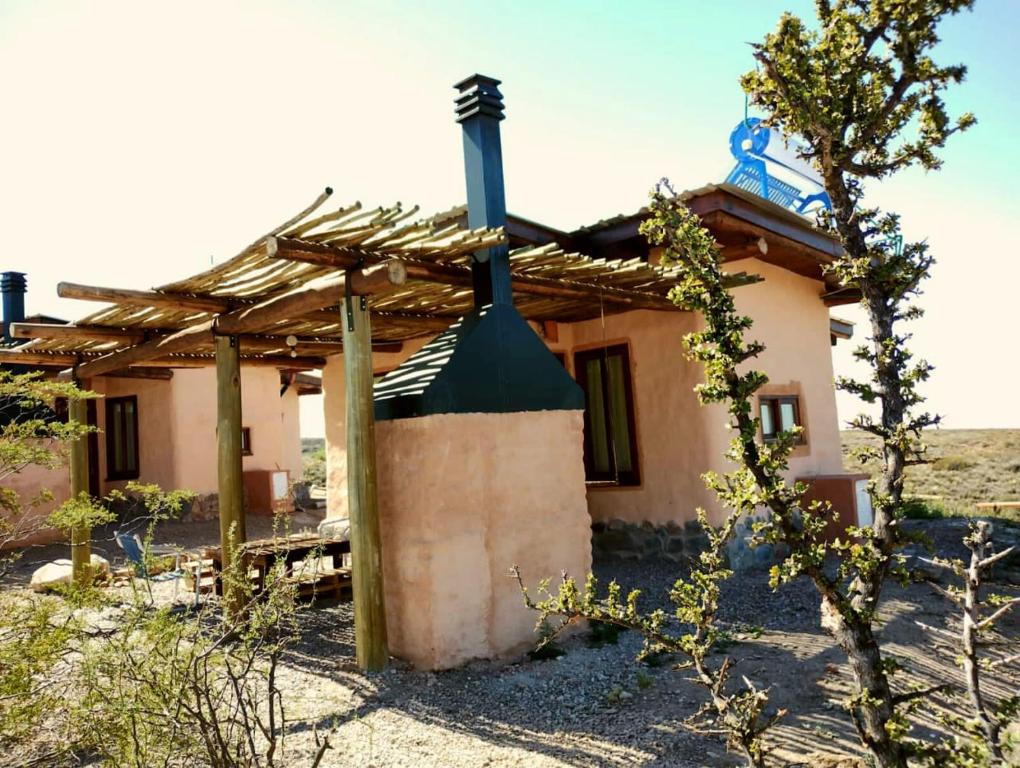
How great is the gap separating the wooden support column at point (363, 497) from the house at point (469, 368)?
0.01m

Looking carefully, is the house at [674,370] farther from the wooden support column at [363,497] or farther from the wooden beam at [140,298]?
the wooden support column at [363,497]

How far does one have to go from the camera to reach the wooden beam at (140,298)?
18.6 ft

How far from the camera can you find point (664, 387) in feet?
28.1

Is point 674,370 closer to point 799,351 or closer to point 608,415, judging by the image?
point 608,415

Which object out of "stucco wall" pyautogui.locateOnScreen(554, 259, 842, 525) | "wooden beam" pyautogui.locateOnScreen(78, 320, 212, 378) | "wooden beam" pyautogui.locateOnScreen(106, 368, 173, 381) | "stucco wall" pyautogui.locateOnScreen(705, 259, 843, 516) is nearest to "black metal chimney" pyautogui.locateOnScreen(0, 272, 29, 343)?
"wooden beam" pyautogui.locateOnScreen(106, 368, 173, 381)

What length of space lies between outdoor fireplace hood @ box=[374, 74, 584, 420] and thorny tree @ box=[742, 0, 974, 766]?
108 inches

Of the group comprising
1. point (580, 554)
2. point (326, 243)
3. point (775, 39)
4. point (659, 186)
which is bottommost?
point (580, 554)

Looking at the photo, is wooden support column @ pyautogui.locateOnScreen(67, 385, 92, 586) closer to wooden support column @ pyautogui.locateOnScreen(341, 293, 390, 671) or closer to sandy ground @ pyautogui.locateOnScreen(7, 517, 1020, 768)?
sandy ground @ pyautogui.locateOnScreen(7, 517, 1020, 768)

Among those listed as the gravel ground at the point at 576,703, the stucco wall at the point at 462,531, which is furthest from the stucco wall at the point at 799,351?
the stucco wall at the point at 462,531

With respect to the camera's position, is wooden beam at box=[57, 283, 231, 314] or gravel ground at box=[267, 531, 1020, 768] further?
wooden beam at box=[57, 283, 231, 314]

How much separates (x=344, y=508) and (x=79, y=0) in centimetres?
665

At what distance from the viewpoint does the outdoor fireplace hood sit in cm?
548

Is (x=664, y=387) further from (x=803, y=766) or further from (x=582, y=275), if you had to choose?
(x=803, y=766)

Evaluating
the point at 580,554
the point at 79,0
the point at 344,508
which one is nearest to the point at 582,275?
the point at 580,554
